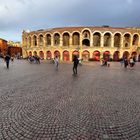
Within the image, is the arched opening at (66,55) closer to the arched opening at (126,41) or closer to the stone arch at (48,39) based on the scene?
the stone arch at (48,39)

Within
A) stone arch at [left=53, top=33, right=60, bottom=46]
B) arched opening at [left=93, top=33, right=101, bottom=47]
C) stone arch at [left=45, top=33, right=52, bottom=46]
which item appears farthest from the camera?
stone arch at [left=45, top=33, right=52, bottom=46]

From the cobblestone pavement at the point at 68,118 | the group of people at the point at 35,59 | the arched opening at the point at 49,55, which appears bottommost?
the cobblestone pavement at the point at 68,118

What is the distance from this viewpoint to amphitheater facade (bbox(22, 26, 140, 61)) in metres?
47.2

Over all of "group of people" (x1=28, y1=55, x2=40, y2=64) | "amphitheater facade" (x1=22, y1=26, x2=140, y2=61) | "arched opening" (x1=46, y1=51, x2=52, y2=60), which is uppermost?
"amphitheater facade" (x1=22, y1=26, x2=140, y2=61)

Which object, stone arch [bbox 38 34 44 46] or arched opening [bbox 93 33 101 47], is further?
stone arch [bbox 38 34 44 46]

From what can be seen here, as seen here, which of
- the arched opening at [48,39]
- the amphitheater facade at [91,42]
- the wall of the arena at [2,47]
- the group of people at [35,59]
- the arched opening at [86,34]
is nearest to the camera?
the group of people at [35,59]

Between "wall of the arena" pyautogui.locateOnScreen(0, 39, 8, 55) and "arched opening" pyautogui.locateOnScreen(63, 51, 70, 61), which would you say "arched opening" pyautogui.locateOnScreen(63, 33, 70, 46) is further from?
"wall of the arena" pyautogui.locateOnScreen(0, 39, 8, 55)

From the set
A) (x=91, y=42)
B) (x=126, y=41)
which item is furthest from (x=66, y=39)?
(x=126, y=41)

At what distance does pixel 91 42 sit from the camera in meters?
47.3

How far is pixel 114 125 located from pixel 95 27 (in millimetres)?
46181

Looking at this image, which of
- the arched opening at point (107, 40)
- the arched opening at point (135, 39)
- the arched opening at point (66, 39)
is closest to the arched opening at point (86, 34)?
the arched opening at point (66, 39)

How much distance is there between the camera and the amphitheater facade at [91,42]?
4722 centimetres

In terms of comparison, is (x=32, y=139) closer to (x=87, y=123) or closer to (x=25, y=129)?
(x=25, y=129)

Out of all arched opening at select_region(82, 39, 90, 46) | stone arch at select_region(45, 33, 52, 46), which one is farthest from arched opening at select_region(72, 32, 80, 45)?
stone arch at select_region(45, 33, 52, 46)
